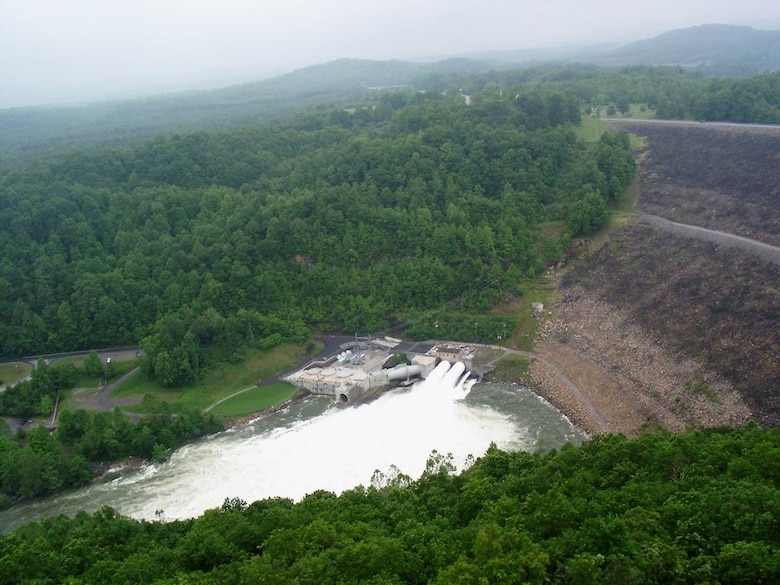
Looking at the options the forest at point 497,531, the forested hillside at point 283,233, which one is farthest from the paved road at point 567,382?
the forest at point 497,531

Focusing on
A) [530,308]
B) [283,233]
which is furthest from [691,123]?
[283,233]

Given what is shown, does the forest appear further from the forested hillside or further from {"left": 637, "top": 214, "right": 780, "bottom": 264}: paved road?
the forested hillside

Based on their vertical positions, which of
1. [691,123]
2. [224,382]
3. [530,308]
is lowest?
[224,382]

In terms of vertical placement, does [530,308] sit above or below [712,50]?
below

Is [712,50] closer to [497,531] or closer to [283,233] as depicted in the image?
[283,233]

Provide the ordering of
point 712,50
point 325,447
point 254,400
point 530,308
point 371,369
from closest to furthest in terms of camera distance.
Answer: point 325,447, point 254,400, point 371,369, point 530,308, point 712,50

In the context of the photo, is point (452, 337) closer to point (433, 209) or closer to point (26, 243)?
point (433, 209)

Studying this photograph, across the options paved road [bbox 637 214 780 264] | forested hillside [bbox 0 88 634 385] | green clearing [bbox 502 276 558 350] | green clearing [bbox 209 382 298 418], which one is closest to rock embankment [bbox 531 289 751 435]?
green clearing [bbox 502 276 558 350]
